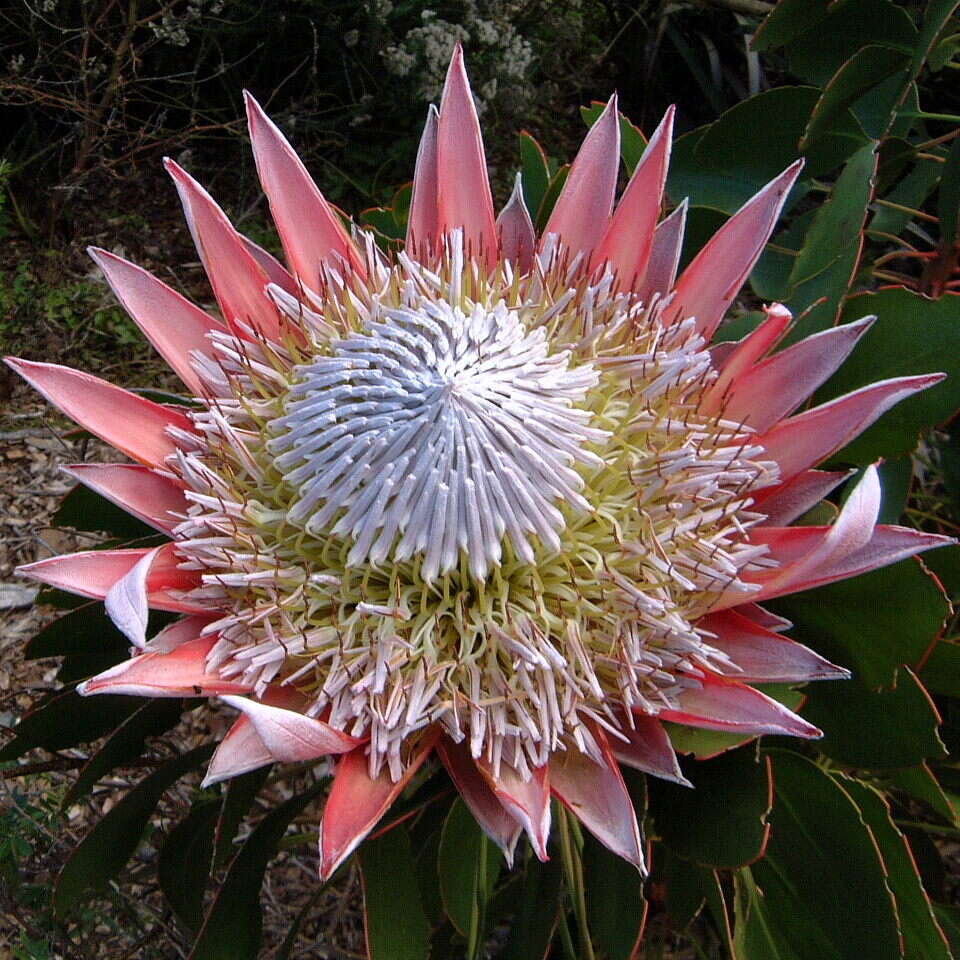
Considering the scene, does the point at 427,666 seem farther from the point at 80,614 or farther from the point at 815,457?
the point at 80,614

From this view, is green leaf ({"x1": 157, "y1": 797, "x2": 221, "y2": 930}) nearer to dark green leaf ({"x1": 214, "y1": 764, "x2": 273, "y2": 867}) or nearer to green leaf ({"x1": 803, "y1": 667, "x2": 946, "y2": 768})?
dark green leaf ({"x1": 214, "y1": 764, "x2": 273, "y2": 867})

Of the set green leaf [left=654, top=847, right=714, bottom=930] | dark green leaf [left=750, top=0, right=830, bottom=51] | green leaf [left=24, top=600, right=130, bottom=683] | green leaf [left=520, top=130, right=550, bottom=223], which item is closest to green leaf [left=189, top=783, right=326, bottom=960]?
green leaf [left=24, top=600, right=130, bottom=683]

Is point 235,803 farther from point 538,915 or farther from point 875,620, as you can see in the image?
point 875,620

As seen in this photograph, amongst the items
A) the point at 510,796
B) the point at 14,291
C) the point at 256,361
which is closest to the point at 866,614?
the point at 510,796

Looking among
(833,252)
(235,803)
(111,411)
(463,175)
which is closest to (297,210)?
(463,175)

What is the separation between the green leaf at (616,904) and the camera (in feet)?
4.04

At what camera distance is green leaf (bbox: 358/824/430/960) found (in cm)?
125

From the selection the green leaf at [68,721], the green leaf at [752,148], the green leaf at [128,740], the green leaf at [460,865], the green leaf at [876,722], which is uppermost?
the green leaf at [752,148]

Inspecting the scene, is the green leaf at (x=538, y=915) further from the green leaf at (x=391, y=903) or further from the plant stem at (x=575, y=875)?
the green leaf at (x=391, y=903)

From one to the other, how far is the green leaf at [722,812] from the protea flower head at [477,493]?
13 centimetres

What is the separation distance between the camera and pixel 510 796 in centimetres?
99

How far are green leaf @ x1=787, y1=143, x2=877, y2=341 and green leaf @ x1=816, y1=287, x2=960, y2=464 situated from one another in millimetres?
66

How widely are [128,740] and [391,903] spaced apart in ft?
1.63

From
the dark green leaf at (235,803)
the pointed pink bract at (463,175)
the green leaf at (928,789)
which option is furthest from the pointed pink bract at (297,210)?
the green leaf at (928,789)
